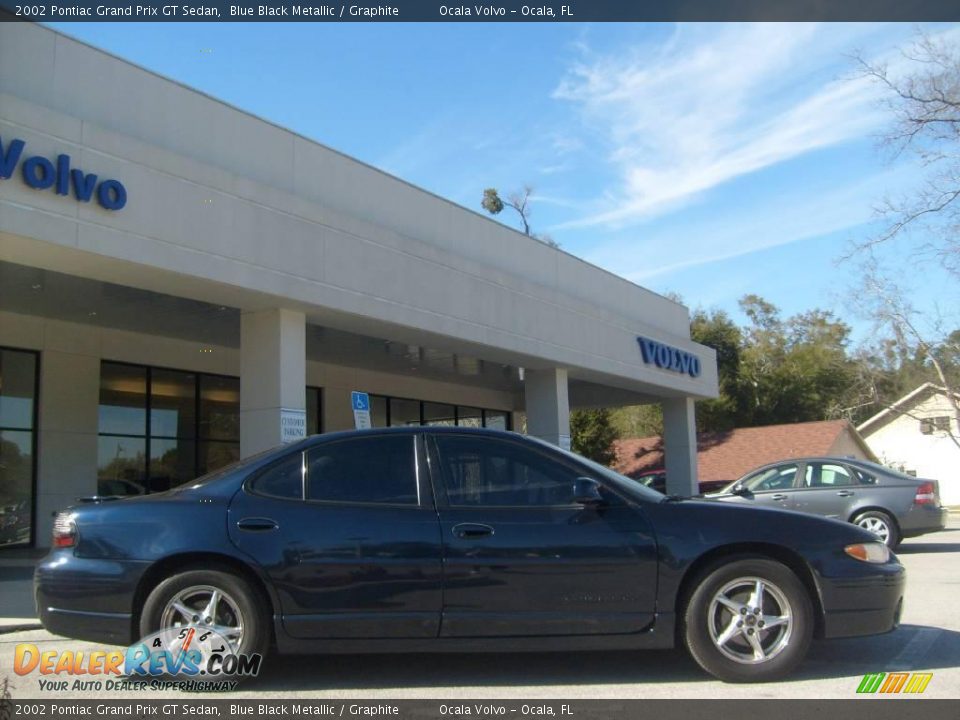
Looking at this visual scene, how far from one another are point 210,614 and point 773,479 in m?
11.0

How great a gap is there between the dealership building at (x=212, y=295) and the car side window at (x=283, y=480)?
6.08 meters

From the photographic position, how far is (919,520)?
44.3ft

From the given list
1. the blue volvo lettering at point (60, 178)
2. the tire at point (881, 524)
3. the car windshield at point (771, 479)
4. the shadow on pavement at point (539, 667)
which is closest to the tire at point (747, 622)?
the shadow on pavement at point (539, 667)

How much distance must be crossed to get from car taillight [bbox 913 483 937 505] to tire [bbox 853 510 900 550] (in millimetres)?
445

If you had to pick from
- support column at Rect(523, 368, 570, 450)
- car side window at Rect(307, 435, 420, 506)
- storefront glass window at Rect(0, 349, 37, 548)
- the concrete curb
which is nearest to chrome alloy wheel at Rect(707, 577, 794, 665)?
car side window at Rect(307, 435, 420, 506)

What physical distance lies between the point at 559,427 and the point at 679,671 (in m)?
15.0

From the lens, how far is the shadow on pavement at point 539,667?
5.79 meters

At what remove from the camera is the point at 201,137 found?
1333 cm

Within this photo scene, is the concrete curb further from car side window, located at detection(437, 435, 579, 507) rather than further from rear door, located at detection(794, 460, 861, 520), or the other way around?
rear door, located at detection(794, 460, 861, 520)

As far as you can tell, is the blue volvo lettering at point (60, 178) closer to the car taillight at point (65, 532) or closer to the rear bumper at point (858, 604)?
the car taillight at point (65, 532)

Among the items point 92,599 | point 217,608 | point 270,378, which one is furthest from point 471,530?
point 270,378

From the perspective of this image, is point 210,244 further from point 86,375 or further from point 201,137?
point 86,375

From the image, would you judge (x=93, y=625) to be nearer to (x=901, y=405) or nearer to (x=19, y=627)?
(x=19, y=627)

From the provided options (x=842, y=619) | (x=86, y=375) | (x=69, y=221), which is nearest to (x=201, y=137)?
(x=69, y=221)
